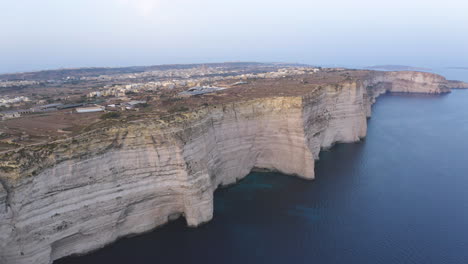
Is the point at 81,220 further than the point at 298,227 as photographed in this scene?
No

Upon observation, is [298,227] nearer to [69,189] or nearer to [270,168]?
[270,168]

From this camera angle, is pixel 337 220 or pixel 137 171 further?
pixel 337 220

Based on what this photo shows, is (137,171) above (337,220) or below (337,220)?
above

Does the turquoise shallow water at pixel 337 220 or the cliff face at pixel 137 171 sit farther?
the turquoise shallow water at pixel 337 220

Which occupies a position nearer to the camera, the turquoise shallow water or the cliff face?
the cliff face

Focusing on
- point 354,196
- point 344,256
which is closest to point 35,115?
point 344,256
